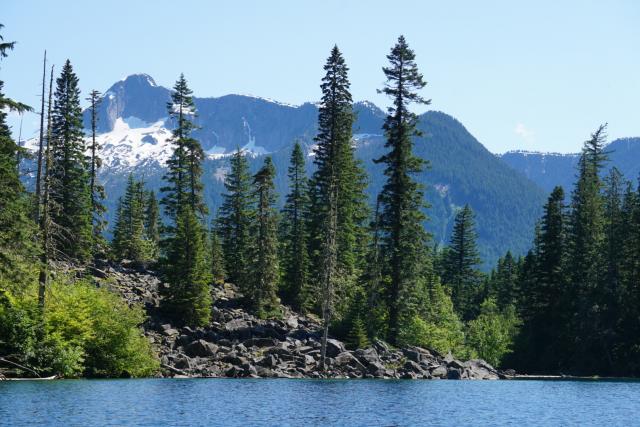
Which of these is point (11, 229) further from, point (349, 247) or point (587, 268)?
point (587, 268)

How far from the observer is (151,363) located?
1907 inches

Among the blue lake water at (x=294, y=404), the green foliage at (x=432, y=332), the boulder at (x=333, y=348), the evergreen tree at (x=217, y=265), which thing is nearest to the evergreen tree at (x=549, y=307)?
the green foliage at (x=432, y=332)

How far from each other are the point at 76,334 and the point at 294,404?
1657 centimetres

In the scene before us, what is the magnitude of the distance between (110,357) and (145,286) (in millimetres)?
16590

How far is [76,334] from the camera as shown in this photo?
44312 mm

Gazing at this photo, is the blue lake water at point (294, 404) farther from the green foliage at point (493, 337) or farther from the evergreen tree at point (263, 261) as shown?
the green foliage at point (493, 337)

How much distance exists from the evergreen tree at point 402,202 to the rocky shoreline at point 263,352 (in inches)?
192

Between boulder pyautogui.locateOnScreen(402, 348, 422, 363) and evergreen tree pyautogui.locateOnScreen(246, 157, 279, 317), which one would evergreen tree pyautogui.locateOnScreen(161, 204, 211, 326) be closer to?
evergreen tree pyautogui.locateOnScreen(246, 157, 279, 317)

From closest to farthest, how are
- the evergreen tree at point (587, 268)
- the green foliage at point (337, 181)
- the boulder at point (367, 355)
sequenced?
the boulder at point (367, 355)
the green foliage at point (337, 181)
the evergreen tree at point (587, 268)

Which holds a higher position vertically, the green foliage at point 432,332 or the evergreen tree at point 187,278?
the evergreen tree at point 187,278

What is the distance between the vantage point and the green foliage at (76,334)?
41000 millimetres

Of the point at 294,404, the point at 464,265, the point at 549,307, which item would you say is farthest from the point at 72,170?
the point at 464,265

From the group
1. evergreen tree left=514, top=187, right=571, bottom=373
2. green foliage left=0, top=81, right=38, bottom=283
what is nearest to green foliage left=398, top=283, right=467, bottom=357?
evergreen tree left=514, top=187, right=571, bottom=373

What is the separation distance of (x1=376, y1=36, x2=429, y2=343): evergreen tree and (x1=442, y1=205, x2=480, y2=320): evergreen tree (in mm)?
53429
